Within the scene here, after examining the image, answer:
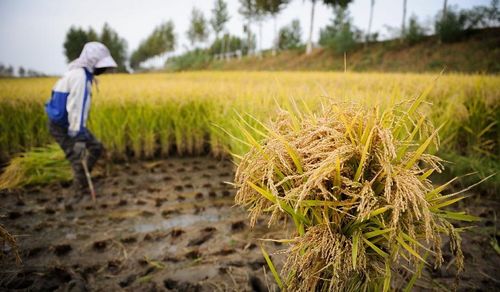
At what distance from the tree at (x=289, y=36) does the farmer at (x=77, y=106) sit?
128 feet

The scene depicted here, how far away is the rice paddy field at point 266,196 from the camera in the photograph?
1.00 metres

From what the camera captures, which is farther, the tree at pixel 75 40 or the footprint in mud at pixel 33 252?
the tree at pixel 75 40

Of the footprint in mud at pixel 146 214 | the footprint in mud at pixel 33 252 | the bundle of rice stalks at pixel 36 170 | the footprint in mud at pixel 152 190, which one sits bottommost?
the footprint in mud at pixel 146 214

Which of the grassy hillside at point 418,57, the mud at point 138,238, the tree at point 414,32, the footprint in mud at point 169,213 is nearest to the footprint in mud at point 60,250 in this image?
the mud at point 138,238

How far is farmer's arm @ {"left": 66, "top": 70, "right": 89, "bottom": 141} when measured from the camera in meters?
3.35

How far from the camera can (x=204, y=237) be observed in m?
2.51

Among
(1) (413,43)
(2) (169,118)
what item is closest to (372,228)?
(2) (169,118)

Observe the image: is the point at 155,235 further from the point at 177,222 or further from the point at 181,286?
the point at 181,286

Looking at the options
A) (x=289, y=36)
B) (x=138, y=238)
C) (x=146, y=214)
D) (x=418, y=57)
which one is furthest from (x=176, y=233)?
(x=289, y=36)

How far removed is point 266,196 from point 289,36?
1938 inches

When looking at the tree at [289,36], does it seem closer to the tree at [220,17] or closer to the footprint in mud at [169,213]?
the tree at [220,17]

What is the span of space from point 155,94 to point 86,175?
2.20 metres

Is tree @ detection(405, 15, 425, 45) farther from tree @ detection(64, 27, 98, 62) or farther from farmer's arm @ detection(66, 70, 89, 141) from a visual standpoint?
tree @ detection(64, 27, 98, 62)

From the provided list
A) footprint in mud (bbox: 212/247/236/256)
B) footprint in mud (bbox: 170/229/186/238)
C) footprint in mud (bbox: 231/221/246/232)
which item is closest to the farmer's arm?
footprint in mud (bbox: 170/229/186/238)
